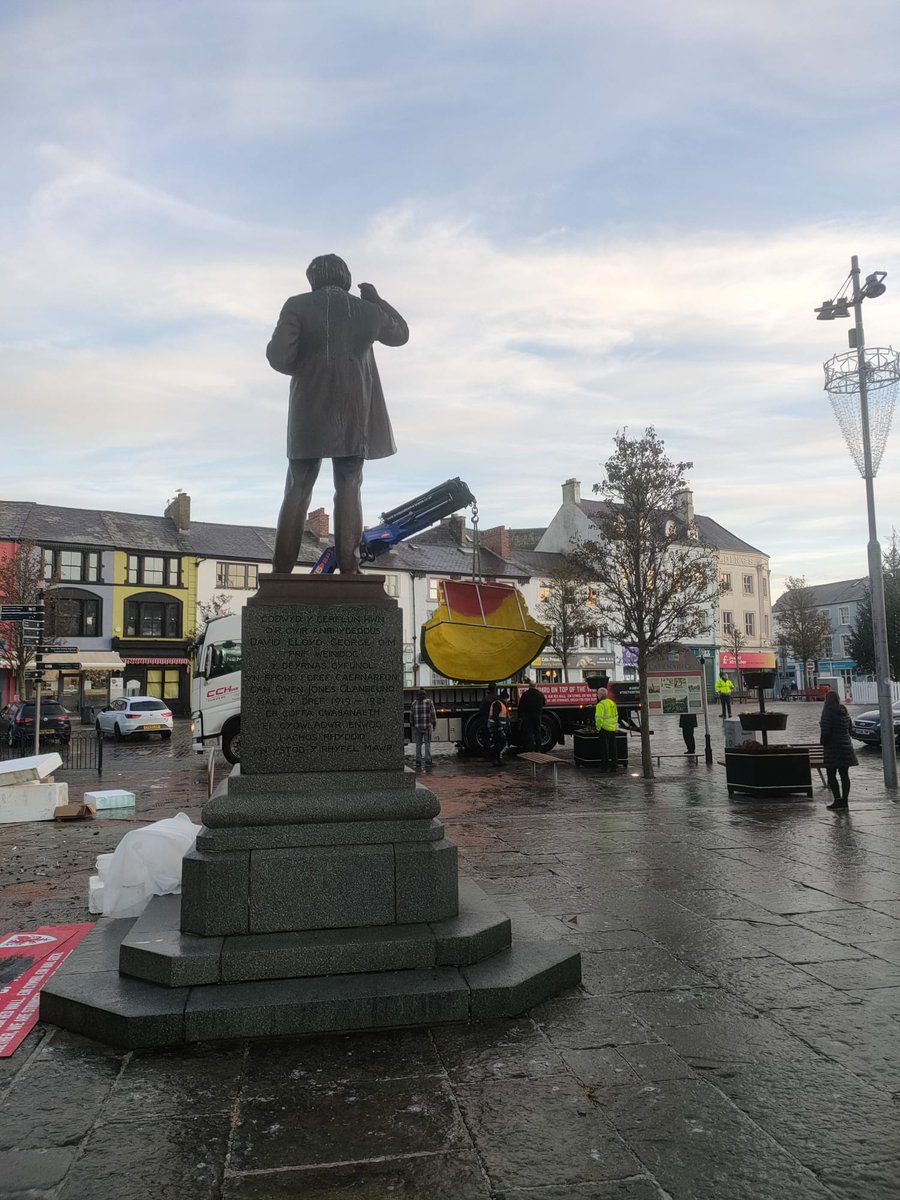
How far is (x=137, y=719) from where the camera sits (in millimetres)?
28312

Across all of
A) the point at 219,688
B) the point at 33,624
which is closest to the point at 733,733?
the point at 219,688

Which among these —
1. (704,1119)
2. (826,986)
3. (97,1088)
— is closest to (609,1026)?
(704,1119)

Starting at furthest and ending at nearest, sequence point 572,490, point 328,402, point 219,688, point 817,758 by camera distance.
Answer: point 572,490 < point 219,688 < point 817,758 < point 328,402

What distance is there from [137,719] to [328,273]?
999 inches

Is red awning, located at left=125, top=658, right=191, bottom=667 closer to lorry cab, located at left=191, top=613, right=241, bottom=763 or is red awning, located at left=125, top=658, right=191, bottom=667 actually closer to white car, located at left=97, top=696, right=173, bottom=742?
white car, located at left=97, top=696, right=173, bottom=742

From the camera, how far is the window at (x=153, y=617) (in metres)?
45.8

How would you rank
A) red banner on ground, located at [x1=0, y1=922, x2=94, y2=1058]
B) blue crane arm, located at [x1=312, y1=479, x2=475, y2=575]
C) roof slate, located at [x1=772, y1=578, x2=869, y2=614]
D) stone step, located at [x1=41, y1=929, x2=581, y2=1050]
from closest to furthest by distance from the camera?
stone step, located at [x1=41, y1=929, x2=581, y2=1050], red banner on ground, located at [x1=0, y1=922, x2=94, y2=1058], blue crane arm, located at [x1=312, y1=479, x2=475, y2=575], roof slate, located at [x1=772, y1=578, x2=869, y2=614]

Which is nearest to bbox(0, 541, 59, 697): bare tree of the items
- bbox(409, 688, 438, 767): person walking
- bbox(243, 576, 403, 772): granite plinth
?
bbox(409, 688, 438, 767): person walking

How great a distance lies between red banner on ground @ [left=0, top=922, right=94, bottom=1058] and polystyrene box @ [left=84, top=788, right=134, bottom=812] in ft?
21.2

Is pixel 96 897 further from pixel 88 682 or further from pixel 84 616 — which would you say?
pixel 84 616

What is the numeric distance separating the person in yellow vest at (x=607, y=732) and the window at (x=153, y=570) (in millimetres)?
35205

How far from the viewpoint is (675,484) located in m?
14.7

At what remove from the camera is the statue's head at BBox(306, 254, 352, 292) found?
5734mm

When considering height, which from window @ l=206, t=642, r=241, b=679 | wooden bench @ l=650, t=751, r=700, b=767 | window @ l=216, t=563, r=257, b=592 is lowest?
wooden bench @ l=650, t=751, r=700, b=767
